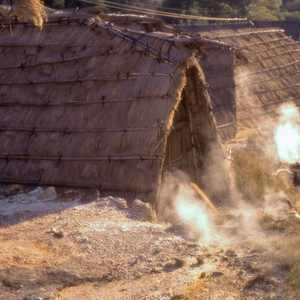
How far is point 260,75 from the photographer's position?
1752 centimetres

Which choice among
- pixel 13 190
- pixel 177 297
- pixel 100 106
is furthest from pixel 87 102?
pixel 177 297

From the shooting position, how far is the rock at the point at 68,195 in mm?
7656

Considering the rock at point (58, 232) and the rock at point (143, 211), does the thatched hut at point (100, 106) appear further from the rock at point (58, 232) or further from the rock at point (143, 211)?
the rock at point (58, 232)

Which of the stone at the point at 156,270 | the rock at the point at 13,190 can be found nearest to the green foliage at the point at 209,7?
the rock at the point at 13,190

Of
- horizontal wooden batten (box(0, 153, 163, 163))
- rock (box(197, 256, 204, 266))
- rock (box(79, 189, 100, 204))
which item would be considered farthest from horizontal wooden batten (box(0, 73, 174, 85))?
rock (box(197, 256, 204, 266))

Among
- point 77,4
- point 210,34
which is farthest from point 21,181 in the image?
point 77,4

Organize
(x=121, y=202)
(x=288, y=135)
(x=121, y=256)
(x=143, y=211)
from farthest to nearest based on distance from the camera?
(x=288, y=135), (x=121, y=202), (x=143, y=211), (x=121, y=256)

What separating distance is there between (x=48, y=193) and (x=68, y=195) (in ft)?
1.42

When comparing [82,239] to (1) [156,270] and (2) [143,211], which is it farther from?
(2) [143,211]

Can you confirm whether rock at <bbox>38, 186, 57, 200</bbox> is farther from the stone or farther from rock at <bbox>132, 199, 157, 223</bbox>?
the stone

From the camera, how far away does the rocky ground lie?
16.9 feet

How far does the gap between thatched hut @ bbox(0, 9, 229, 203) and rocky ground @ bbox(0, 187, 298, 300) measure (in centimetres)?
93

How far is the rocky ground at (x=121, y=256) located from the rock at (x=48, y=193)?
0.92ft

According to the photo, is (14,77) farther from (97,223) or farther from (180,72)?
(97,223)
